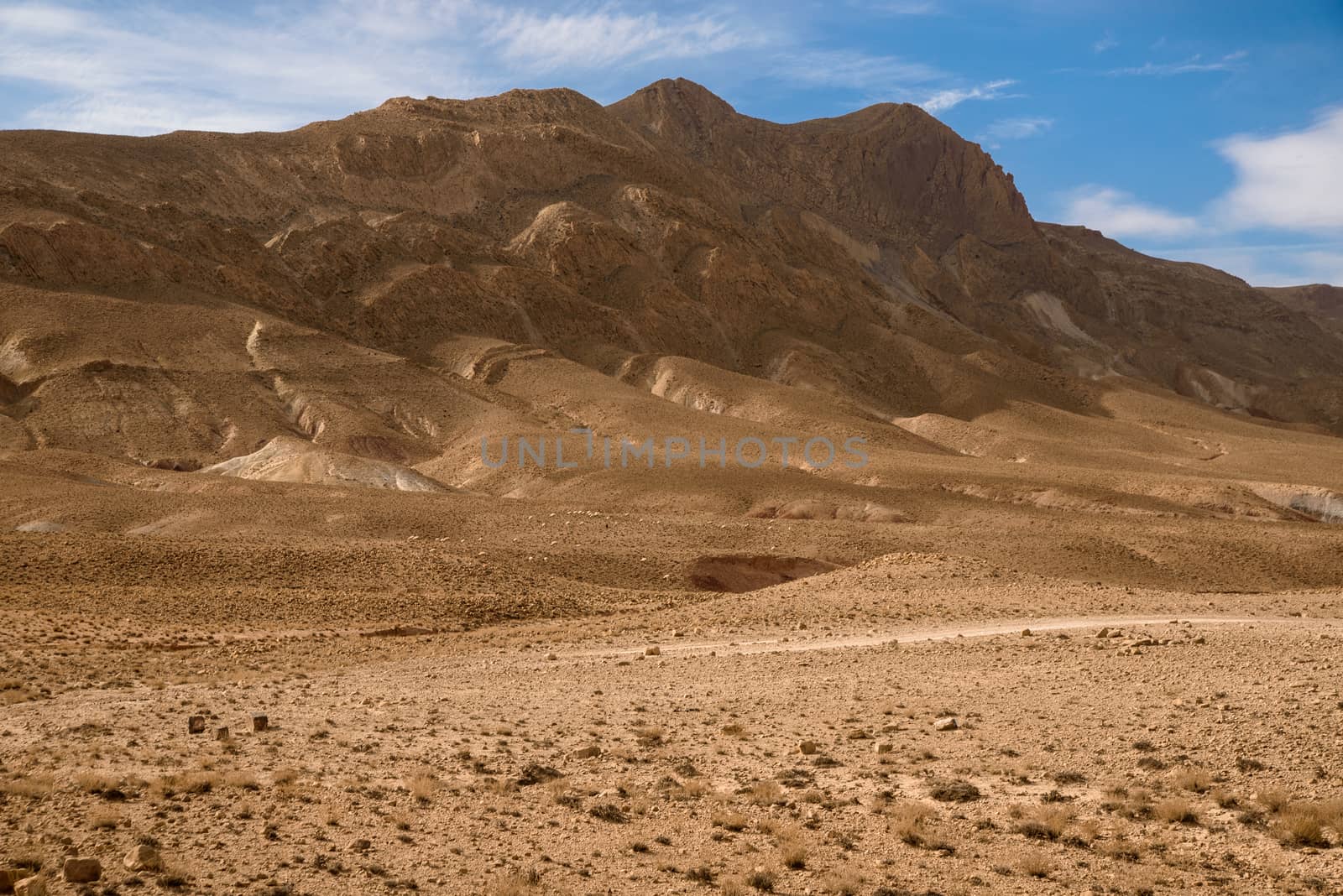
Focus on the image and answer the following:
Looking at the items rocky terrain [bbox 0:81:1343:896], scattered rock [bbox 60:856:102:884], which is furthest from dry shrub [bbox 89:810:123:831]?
scattered rock [bbox 60:856:102:884]

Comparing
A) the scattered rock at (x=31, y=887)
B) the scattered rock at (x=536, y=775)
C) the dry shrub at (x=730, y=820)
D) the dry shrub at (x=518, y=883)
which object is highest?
the scattered rock at (x=31, y=887)

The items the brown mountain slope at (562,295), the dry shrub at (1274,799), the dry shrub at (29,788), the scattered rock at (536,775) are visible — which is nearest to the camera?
the dry shrub at (1274,799)

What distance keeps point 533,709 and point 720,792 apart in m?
4.34

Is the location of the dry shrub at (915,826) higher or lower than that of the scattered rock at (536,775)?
higher

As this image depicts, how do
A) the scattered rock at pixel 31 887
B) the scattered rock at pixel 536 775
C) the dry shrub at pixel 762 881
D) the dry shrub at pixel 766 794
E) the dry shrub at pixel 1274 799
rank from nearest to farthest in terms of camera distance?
1. the scattered rock at pixel 31 887
2. the dry shrub at pixel 762 881
3. the dry shrub at pixel 1274 799
4. the dry shrub at pixel 766 794
5. the scattered rock at pixel 536 775

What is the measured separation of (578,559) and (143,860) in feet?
79.7

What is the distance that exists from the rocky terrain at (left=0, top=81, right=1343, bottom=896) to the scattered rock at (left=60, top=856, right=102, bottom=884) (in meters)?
0.02

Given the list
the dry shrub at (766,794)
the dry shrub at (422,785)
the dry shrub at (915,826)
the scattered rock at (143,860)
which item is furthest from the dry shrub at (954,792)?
the scattered rock at (143,860)

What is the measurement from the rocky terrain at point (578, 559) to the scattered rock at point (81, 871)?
0.02 meters

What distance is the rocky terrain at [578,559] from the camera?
9.87 meters

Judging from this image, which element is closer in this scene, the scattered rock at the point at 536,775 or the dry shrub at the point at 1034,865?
the dry shrub at the point at 1034,865

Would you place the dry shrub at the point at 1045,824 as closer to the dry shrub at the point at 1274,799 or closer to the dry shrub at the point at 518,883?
the dry shrub at the point at 1274,799

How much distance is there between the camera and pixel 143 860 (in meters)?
8.74

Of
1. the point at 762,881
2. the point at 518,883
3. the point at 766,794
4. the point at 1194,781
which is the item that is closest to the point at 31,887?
the point at 518,883
